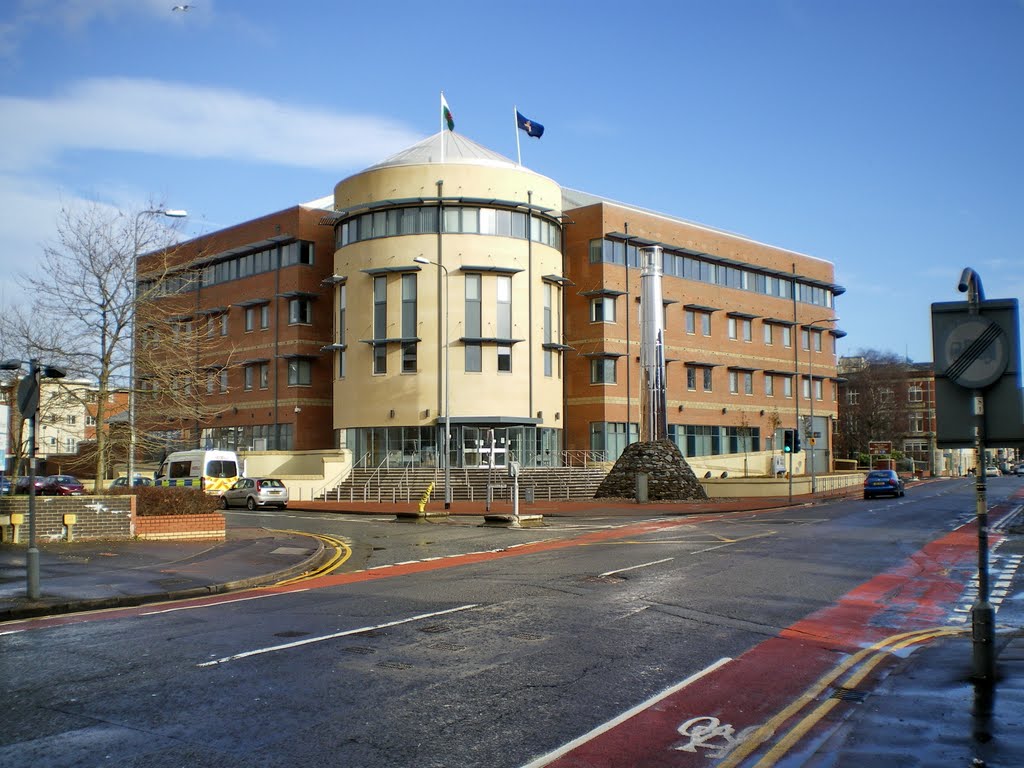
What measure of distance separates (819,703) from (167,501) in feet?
61.4

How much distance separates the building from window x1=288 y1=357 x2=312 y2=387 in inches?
4.7

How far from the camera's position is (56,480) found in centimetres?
4697

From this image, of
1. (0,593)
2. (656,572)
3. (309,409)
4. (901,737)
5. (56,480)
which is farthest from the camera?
(309,409)

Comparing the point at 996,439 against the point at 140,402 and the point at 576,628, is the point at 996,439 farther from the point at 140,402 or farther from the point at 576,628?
the point at 140,402

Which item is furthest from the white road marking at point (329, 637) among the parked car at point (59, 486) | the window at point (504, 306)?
the window at point (504, 306)

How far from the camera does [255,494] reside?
4372 cm

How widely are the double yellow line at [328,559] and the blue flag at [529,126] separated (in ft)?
116

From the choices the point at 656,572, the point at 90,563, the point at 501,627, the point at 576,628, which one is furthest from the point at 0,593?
the point at 656,572

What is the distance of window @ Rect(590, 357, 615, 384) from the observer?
5984cm

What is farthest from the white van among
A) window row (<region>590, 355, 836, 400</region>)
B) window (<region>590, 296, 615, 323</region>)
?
window (<region>590, 296, 615, 323</region>)

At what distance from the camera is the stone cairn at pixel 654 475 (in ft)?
148

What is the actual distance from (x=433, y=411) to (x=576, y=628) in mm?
41526

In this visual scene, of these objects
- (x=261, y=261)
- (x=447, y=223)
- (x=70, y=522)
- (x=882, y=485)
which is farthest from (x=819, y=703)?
(x=261, y=261)

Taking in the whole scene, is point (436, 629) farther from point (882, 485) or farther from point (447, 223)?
point (447, 223)
